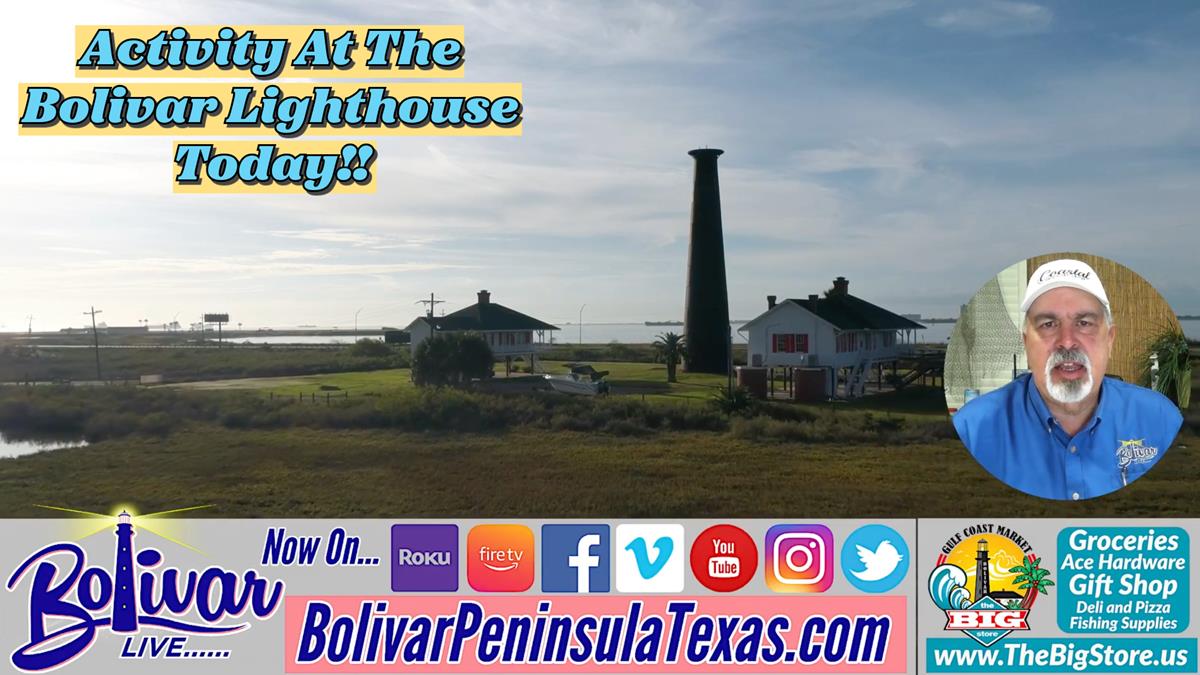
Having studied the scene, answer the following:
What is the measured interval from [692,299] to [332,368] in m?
23.9

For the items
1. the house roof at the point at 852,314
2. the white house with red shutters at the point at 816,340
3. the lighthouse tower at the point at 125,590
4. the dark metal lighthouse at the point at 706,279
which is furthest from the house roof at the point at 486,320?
the lighthouse tower at the point at 125,590

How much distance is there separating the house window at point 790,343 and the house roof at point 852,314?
1298 millimetres

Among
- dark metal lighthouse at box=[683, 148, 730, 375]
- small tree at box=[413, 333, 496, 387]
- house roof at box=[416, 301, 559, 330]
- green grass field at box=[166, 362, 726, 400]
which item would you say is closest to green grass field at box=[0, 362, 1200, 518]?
green grass field at box=[166, 362, 726, 400]

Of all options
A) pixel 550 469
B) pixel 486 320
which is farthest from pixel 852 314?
pixel 550 469

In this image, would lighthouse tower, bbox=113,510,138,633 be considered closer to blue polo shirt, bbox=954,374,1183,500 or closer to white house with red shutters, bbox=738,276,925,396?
blue polo shirt, bbox=954,374,1183,500

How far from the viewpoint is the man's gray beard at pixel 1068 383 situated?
1025 centimetres

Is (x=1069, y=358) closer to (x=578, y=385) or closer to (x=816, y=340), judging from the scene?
(x=816, y=340)

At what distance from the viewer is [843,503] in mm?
16812

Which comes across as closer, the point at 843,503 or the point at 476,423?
the point at 843,503

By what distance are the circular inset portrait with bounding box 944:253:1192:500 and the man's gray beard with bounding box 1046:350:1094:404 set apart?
0.01m

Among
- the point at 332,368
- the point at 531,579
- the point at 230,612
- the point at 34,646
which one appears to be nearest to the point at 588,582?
the point at 531,579

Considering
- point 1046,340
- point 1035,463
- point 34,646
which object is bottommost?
point 34,646

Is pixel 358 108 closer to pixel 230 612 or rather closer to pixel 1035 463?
pixel 230 612

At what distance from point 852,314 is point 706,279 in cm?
1261
